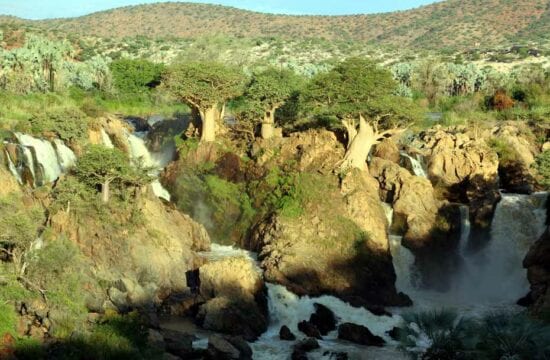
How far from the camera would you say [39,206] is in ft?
128

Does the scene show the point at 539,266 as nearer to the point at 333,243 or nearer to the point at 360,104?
the point at 333,243

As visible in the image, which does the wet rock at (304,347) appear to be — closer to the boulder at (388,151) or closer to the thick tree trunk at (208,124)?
the boulder at (388,151)

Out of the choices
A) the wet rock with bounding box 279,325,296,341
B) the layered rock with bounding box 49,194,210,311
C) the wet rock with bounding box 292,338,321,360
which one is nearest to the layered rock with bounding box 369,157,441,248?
the wet rock with bounding box 279,325,296,341

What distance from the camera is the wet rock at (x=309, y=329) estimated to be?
119 feet

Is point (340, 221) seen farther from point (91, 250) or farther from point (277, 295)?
point (91, 250)

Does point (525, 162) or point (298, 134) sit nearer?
point (298, 134)

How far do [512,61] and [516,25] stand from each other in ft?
200

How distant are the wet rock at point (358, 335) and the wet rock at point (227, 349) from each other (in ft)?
18.7

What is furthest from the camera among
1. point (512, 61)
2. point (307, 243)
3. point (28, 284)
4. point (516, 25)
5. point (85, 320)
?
point (516, 25)

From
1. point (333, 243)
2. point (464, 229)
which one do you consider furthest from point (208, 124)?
point (464, 229)

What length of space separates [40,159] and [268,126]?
56.6 feet

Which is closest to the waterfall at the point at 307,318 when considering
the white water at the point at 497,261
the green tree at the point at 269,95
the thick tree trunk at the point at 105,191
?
the white water at the point at 497,261

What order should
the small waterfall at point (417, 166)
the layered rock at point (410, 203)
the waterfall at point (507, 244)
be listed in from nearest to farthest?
1. the waterfall at point (507, 244)
2. the layered rock at point (410, 203)
3. the small waterfall at point (417, 166)

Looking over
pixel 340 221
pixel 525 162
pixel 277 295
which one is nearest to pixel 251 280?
pixel 277 295
